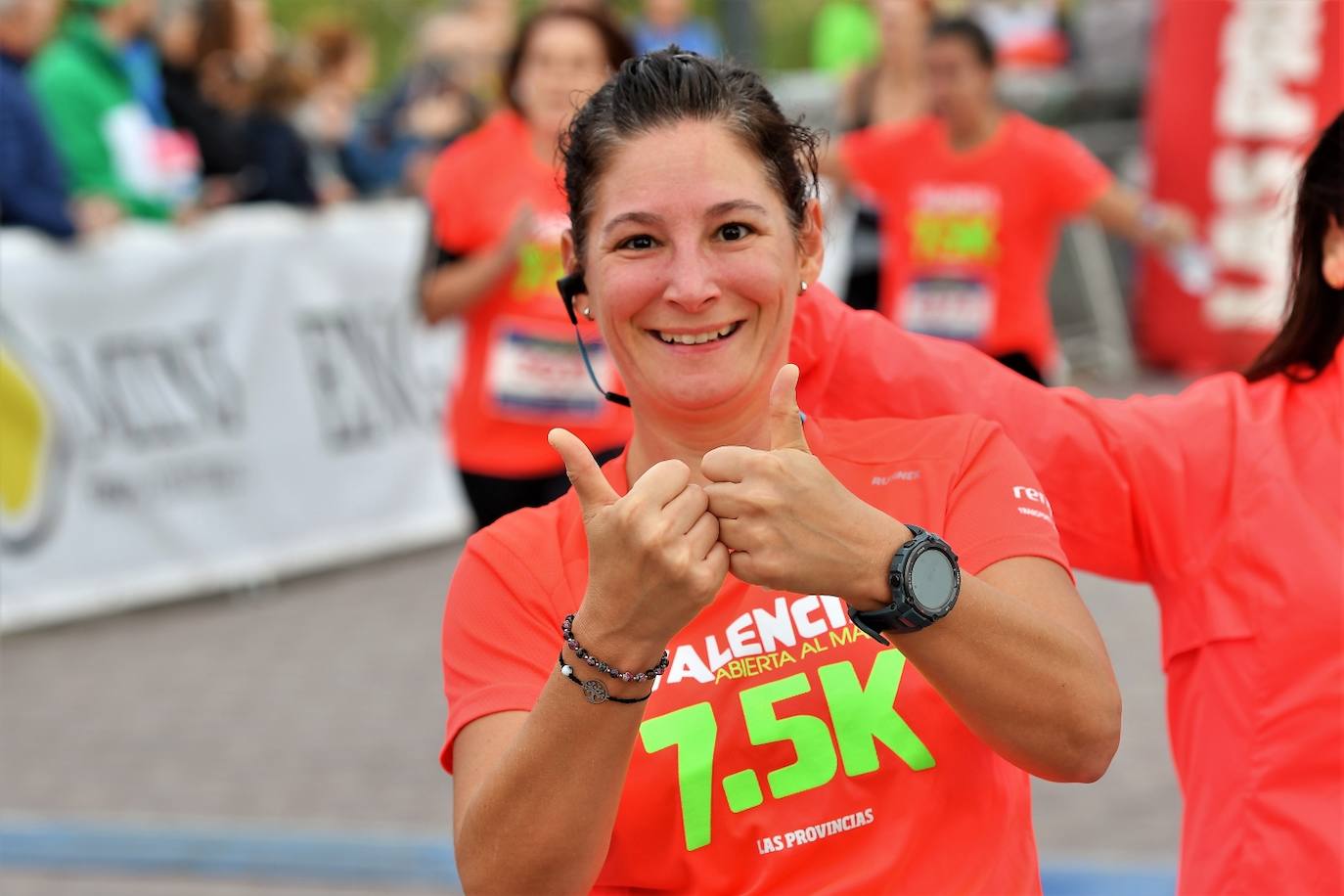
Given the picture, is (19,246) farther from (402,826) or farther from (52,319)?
(402,826)

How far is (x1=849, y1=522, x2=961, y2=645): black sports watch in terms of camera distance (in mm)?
1680

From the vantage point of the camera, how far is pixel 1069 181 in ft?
21.4

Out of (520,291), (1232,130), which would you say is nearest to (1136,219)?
(520,291)

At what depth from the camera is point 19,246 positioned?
22.2 ft

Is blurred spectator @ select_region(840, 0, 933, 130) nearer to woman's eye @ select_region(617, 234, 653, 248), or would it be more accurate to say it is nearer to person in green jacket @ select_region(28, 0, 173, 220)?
person in green jacket @ select_region(28, 0, 173, 220)

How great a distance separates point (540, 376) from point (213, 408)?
9.12ft

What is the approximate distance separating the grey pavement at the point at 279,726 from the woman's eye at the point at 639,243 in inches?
106

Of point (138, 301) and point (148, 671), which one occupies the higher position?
point (138, 301)

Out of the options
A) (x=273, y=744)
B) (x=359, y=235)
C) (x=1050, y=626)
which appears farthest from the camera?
(x=359, y=235)

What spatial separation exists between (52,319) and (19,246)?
0.29 metres

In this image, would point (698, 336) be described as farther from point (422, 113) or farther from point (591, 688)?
point (422, 113)

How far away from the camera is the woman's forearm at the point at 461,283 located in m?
4.85

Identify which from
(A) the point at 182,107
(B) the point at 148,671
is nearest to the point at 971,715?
(B) the point at 148,671

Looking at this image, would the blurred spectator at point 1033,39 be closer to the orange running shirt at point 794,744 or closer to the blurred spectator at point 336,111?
the blurred spectator at point 336,111
